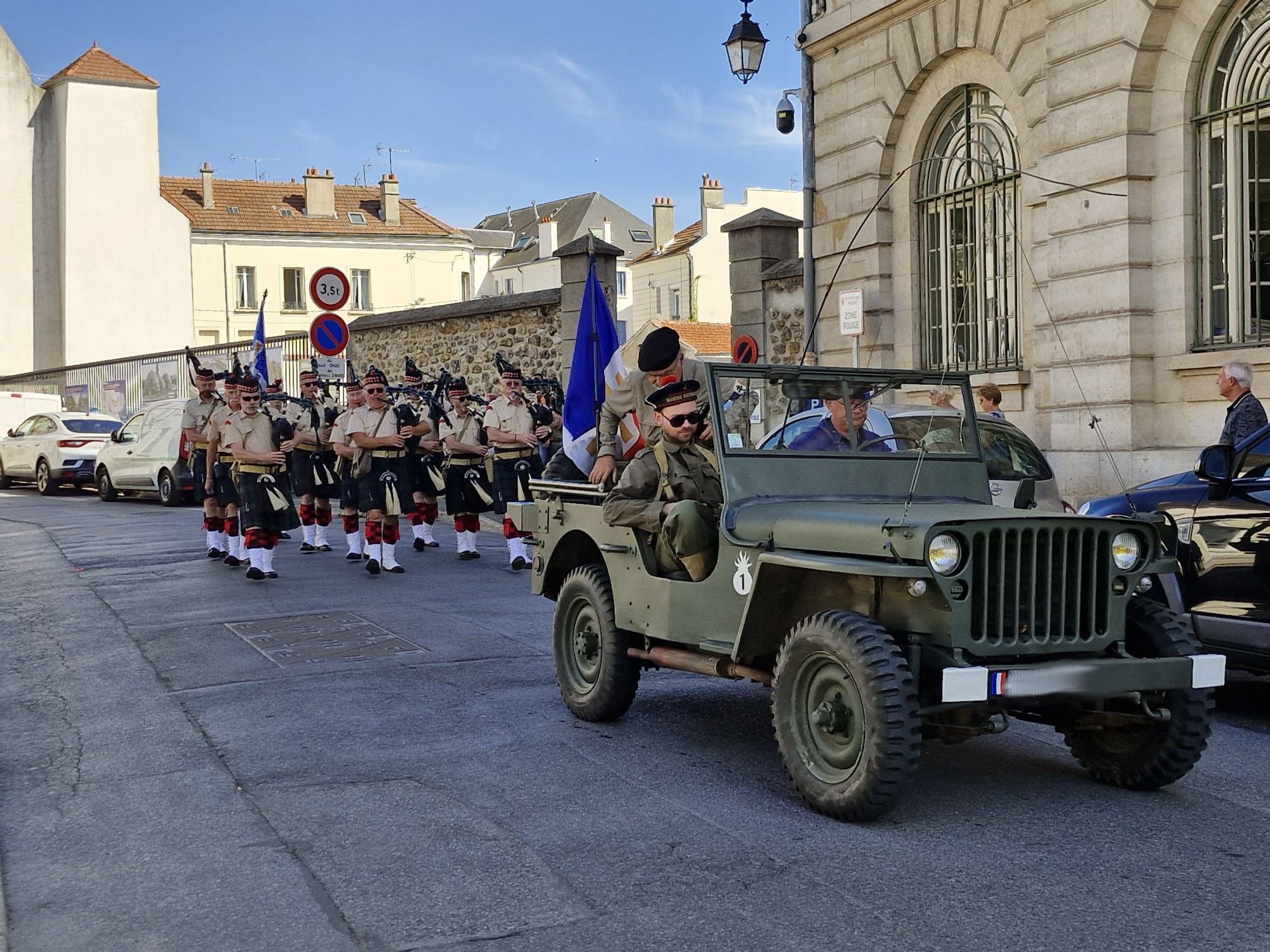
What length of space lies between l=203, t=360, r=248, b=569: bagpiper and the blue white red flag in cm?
516

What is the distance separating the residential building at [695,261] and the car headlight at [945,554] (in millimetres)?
57183

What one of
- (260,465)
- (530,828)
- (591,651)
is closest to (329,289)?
(260,465)

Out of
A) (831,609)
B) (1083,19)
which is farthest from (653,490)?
(1083,19)

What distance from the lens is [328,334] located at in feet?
60.2

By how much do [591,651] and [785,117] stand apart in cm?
1385

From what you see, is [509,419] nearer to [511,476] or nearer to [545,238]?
[511,476]

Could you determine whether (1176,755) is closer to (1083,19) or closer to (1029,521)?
(1029,521)

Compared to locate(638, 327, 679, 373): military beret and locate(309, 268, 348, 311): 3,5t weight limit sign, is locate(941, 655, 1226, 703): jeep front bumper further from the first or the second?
locate(309, 268, 348, 311): 3,5t weight limit sign

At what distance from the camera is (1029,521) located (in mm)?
5285

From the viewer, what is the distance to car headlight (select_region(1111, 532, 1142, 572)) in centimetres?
545

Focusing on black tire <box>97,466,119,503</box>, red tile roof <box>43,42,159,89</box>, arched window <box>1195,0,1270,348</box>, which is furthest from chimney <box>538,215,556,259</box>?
arched window <box>1195,0,1270,348</box>

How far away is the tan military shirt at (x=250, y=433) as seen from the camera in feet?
47.5

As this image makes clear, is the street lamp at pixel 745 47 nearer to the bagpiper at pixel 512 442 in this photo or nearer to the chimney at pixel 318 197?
the bagpiper at pixel 512 442

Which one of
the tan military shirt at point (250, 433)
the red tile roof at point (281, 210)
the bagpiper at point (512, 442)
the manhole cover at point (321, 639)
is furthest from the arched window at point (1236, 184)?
the red tile roof at point (281, 210)
